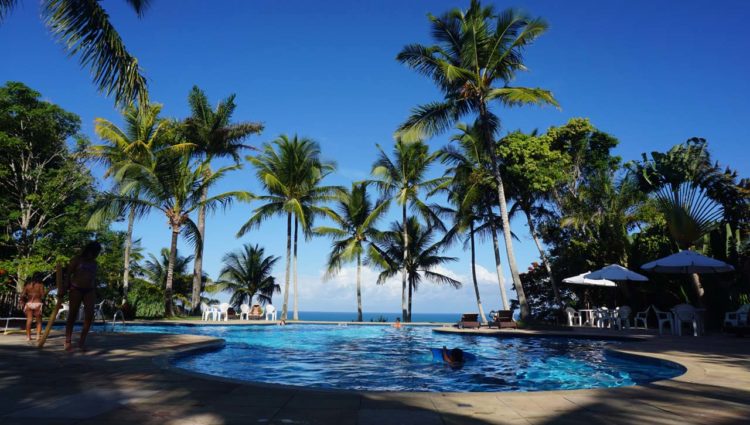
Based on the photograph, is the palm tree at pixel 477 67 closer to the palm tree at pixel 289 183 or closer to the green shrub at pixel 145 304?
the palm tree at pixel 289 183

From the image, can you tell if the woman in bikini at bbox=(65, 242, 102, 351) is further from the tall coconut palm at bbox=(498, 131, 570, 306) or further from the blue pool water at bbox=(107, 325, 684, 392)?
the tall coconut palm at bbox=(498, 131, 570, 306)

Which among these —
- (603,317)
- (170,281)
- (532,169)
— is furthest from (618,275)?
(170,281)

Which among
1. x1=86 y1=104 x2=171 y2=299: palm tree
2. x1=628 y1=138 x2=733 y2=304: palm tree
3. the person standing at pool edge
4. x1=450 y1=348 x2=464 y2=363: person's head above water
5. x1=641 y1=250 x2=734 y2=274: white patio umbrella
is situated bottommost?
x1=450 y1=348 x2=464 y2=363: person's head above water

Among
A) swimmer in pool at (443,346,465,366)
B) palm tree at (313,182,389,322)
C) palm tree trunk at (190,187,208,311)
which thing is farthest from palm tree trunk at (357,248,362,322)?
swimmer in pool at (443,346,465,366)

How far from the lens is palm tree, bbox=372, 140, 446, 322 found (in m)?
27.3

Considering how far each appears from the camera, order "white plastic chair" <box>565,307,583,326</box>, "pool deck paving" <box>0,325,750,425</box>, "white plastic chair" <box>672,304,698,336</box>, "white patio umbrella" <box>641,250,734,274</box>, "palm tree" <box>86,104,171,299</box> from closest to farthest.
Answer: "pool deck paving" <box>0,325,750,425</box> → "white patio umbrella" <box>641,250,734,274</box> → "white plastic chair" <box>672,304,698,336</box> → "white plastic chair" <box>565,307,583,326</box> → "palm tree" <box>86,104,171,299</box>

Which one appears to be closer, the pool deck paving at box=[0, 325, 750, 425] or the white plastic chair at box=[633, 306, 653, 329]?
the pool deck paving at box=[0, 325, 750, 425]

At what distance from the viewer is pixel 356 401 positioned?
4062 millimetres

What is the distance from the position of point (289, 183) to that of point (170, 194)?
6.82m

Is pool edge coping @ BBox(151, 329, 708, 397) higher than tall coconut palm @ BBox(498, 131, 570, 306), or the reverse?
tall coconut palm @ BBox(498, 131, 570, 306)

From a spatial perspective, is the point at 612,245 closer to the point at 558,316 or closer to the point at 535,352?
the point at 558,316

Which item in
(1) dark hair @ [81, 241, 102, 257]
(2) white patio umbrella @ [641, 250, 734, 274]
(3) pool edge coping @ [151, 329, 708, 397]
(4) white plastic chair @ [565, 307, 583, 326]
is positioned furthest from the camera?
(4) white plastic chair @ [565, 307, 583, 326]

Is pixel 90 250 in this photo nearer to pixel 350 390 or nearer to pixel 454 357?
pixel 350 390

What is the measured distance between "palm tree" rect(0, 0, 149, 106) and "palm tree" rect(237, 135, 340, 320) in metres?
17.2
